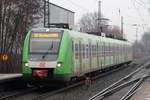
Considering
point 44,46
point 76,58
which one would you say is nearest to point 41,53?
point 44,46

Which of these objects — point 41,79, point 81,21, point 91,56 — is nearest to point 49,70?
point 41,79

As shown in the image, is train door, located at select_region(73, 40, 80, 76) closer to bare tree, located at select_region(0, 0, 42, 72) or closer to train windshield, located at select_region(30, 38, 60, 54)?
train windshield, located at select_region(30, 38, 60, 54)

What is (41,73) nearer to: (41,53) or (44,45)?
(41,53)

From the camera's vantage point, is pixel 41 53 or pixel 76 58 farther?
pixel 76 58

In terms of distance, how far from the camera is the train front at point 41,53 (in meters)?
13.7

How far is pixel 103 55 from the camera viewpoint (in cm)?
2294

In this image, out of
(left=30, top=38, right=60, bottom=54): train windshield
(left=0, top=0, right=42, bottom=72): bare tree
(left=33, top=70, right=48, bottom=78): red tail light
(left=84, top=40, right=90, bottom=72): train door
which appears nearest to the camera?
(left=33, top=70, right=48, bottom=78): red tail light

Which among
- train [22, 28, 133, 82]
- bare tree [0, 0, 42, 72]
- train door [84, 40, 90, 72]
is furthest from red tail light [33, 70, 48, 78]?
bare tree [0, 0, 42, 72]

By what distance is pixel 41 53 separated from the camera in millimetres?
13977

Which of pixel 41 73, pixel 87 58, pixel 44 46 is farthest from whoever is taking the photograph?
pixel 87 58

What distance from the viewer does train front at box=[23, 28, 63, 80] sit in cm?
1369

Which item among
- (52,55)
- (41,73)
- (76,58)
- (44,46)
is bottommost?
(41,73)

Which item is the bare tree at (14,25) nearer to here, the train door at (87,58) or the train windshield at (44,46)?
the train door at (87,58)

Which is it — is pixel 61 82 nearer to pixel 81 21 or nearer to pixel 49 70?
pixel 49 70
